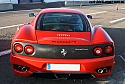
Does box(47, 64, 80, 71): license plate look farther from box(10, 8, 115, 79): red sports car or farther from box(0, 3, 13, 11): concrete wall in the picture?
box(0, 3, 13, 11): concrete wall

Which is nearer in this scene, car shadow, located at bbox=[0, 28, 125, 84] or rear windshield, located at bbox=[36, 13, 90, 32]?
car shadow, located at bbox=[0, 28, 125, 84]

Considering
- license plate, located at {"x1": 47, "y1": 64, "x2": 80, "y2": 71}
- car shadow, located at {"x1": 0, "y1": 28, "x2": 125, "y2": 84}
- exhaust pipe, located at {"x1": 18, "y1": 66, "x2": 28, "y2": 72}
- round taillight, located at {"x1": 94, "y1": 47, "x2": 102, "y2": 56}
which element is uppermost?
round taillight, located at {"x1": 94, "y1": 47, "x2": 102, "y2": 56}

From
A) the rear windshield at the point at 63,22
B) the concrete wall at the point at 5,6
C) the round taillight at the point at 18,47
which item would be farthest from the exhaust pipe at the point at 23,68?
the concrete wall at the point at 5,6

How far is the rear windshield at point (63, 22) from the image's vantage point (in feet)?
12.0

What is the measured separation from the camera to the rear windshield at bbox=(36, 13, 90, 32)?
12.0ft

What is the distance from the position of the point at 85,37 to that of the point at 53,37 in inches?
21.7

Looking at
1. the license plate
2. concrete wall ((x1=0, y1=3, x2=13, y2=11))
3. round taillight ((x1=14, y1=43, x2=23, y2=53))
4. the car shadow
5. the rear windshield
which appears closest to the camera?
the license plate

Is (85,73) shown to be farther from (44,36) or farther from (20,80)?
(20,80)

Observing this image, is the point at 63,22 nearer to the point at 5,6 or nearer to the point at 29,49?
the point at 29,49

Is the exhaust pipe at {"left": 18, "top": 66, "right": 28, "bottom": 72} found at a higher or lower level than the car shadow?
higher

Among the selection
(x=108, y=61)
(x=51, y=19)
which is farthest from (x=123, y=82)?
(x=51, y=19)

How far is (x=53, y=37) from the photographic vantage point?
10.2 ft

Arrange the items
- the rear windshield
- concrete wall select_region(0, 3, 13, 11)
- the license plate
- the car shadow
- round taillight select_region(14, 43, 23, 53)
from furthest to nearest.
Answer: concrete wall select_region(0, 3, 13, 11) → the rear windshield → the car shadow → round taillight select_region(14, 43, 23, 53) → the license plate

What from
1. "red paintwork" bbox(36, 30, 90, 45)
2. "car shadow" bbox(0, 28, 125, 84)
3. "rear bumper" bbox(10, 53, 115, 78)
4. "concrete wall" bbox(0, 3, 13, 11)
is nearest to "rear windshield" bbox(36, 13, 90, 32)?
"red paintwork" bbox(36, 30, 90, 45)
